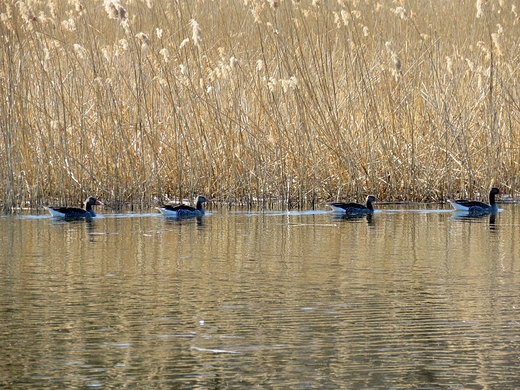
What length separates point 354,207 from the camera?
40.7 ft

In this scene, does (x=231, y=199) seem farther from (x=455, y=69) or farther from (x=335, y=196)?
(x=455, y=69)

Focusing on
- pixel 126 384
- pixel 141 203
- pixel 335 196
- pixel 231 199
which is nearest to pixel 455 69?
pixel 335 196

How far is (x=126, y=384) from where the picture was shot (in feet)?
15.2

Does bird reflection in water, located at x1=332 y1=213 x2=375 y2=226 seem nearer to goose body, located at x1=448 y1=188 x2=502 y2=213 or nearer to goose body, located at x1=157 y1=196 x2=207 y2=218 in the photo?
goose body, located at x1=448 y1=188 x2=502 y2=213

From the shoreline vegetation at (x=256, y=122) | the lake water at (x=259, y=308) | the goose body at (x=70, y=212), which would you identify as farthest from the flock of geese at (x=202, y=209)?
the lake water at (x=259, y=308)

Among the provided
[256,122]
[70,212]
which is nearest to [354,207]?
[256,122]

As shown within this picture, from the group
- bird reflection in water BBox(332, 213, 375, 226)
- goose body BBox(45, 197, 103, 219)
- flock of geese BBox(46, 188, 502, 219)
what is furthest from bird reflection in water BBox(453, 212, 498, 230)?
goose body BBox(45, 197, 103, 219)

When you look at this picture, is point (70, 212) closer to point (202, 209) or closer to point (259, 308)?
point (202, 209)

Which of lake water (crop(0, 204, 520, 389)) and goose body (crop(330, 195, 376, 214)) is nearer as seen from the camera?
lake water (crop(0, 204, 520, 389))

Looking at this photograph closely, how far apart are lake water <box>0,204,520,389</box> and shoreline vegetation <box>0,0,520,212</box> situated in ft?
7.19

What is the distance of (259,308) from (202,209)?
618 cm

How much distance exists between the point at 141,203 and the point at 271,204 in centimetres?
155

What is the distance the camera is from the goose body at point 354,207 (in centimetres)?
1236

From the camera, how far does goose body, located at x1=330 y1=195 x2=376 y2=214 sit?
12359mm
